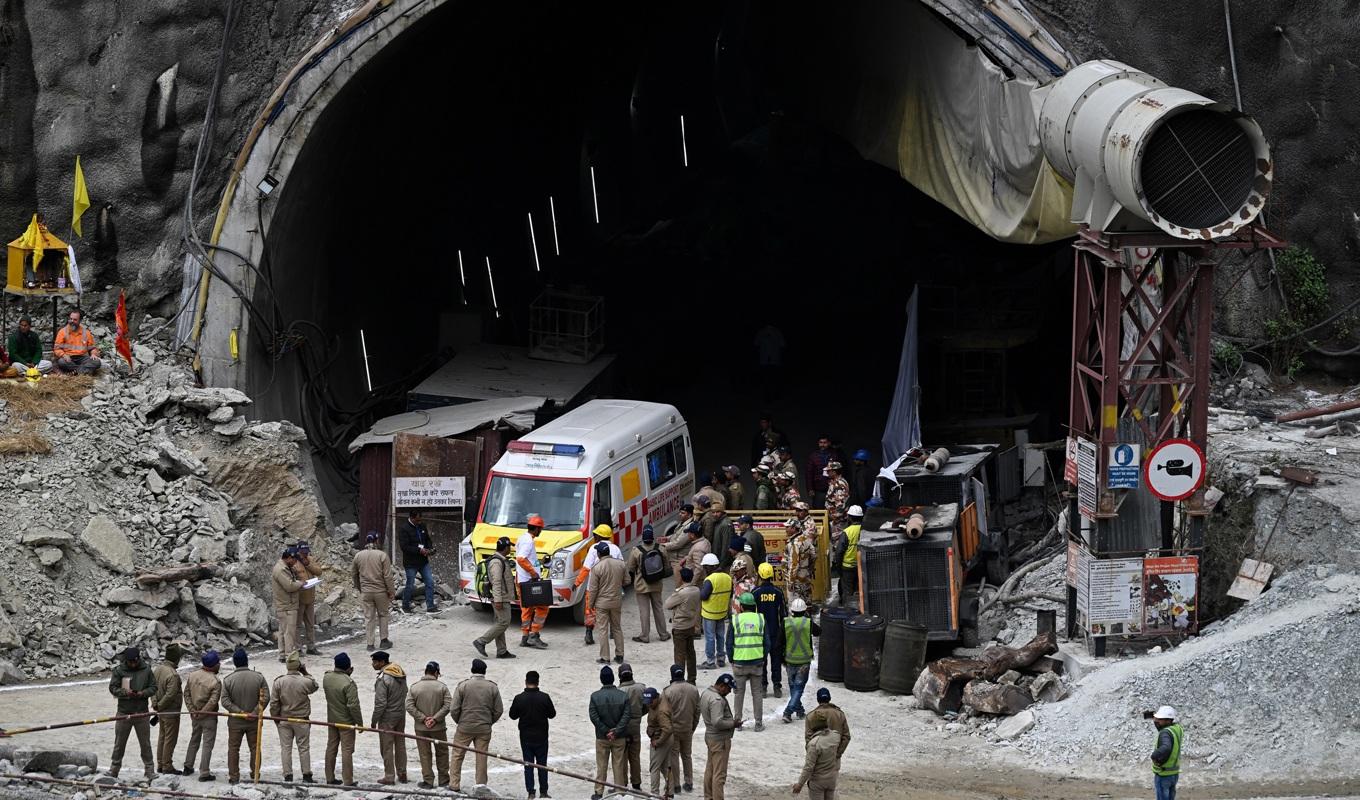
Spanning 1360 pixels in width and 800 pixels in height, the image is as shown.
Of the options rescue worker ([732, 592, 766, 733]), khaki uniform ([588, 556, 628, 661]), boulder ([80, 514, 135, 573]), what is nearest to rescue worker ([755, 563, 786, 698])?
rescue worker ([732, 592, 766, 733])

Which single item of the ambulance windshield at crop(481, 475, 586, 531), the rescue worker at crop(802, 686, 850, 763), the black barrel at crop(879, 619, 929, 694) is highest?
the ambulance windshield at crop(481, 475, 586, 531)

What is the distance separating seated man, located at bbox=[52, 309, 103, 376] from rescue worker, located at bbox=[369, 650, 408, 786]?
366 inches

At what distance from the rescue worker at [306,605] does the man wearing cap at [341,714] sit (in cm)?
415

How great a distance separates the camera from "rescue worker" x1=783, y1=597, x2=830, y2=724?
59.4 feet

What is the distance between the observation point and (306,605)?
19969 millimetres

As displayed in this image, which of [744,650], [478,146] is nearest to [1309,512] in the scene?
[744,650]

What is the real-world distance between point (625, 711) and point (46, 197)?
46.3ft

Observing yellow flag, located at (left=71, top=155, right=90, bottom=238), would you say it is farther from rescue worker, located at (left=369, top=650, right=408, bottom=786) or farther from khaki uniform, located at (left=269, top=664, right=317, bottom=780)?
rescue worker, located at (left=369, top=650, right=408, bottom=786)

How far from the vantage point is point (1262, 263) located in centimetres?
2428

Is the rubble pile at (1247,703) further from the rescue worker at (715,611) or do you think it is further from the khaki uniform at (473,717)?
the khaki uniform at (473,717)

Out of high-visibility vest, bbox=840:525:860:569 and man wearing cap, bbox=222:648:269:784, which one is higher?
high-visibility vest, bbox=840:525:860:569

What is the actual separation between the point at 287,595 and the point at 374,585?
1092mm

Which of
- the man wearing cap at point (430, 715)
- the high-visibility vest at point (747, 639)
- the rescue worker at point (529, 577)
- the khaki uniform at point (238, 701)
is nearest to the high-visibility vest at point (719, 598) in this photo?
the high-visibility vest at point (747, 639)

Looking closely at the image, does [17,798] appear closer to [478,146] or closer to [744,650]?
[744,650]
